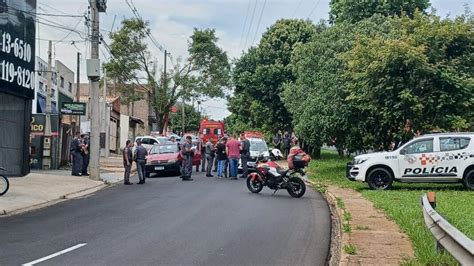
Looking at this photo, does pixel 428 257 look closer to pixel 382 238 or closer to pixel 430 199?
pixel 430 199

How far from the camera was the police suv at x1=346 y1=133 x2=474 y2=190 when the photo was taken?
1808cm

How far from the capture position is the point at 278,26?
1773 inches

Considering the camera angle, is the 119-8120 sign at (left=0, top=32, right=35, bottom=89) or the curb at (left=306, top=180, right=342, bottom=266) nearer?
the curb at (left=306, top=180, right=342, bottom=266)

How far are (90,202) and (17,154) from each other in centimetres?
782

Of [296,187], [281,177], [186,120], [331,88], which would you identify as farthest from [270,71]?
[186,120]

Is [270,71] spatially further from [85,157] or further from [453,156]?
[453,156]

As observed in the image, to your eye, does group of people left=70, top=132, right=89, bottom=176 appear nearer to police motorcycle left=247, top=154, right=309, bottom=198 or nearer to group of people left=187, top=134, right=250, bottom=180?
group of people left=187, top=134, right=250, bottom=180

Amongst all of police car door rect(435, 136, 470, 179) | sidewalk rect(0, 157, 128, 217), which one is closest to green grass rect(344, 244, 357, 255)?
sidewalk rect(0, 157, 128, 217)

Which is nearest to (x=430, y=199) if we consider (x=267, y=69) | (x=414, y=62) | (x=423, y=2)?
(x=414, y=62)

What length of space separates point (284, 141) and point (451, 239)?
34.2 metres

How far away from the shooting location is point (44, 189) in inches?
717

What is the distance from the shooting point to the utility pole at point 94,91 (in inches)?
871

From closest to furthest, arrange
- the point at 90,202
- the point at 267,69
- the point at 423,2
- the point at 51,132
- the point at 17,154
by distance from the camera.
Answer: the point at 90,202
the point at 17,154
the point at 51,132
the point at 423,2
the point at 267,69

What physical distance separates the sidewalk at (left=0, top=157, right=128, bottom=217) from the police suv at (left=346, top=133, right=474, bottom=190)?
904 cm
